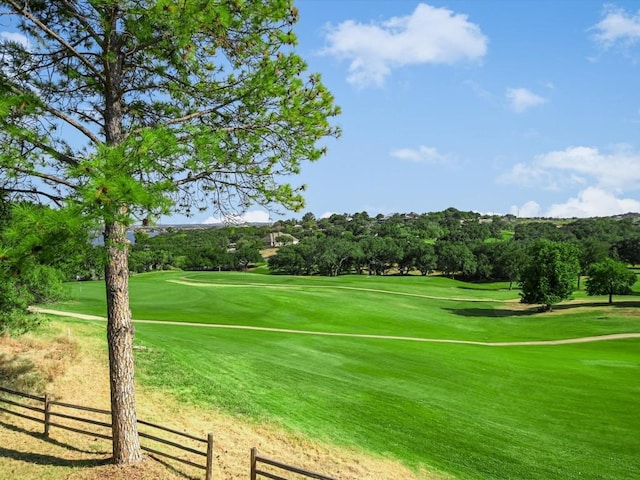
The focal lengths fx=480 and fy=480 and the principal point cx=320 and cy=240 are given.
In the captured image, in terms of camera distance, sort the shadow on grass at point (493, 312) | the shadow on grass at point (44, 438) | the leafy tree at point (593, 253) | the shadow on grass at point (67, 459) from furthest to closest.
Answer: the leafy tree at point (593, 253) < the shadow on grass at point (493, 312) < the shadow on grass at point (44, 438) < the shadow on grass at point (67, 459)

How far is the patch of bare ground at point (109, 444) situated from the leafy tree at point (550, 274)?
150 feet

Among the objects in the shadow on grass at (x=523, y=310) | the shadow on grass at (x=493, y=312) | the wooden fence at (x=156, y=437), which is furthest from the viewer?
the shadow on grass at (x=523, y=310)

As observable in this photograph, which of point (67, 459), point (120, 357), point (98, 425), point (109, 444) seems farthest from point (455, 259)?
point (120, 357)

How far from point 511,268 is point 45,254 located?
89.0 metres

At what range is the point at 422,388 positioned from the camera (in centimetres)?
2048

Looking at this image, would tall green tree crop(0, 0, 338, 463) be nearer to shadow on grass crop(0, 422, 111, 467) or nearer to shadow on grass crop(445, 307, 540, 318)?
shadow on grass crop(0, 422, 111, 467)

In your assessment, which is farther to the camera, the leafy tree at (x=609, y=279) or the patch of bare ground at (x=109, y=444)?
the leafy tree at (x=609, y=279)

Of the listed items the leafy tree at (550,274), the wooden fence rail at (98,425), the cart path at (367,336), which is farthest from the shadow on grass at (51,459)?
the leafy tree at (550,274)

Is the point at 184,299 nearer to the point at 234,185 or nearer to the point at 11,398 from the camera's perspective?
the point at 11,398

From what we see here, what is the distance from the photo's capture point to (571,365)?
1055 inches

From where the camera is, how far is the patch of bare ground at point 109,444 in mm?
10648

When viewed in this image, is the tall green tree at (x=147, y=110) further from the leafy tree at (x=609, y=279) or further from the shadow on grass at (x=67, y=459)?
the leafy tree at (x=609, y=279)

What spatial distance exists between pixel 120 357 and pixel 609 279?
2352 inches

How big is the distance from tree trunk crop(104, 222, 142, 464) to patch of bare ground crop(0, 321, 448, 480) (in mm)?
514
